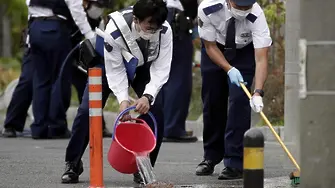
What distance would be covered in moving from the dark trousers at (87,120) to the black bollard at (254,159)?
2145 millimetres

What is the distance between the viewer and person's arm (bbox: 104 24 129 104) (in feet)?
27.9

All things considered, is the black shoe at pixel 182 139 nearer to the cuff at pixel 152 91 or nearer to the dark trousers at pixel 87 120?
the dark trousers at pixel 87 120

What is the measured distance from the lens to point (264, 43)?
8914 millimetres

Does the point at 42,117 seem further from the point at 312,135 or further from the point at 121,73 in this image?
the point at 312,135

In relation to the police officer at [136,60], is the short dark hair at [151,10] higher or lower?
higher

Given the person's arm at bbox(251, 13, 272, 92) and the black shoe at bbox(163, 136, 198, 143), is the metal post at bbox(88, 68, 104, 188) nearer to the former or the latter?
the person's arm at bbox(251, 13, 272, 92)

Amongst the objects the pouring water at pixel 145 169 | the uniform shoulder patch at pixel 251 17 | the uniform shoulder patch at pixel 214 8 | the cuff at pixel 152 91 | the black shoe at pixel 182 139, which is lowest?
the black shoe at pixel 182 139

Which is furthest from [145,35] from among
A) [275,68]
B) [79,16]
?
[275,68]

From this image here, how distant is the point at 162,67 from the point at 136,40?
0.32 m

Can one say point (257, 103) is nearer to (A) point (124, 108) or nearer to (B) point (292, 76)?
(A) point (124, 108)

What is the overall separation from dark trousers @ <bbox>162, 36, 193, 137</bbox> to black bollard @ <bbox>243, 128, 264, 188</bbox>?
607cm

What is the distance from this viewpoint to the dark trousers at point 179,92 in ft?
41.5

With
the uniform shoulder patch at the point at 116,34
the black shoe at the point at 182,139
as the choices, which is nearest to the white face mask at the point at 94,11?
the black shoe at the point at 182,139

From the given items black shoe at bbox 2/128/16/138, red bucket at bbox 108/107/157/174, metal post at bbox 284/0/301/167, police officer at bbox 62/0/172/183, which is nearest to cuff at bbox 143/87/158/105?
police officer at bbox 62/0/172/183
